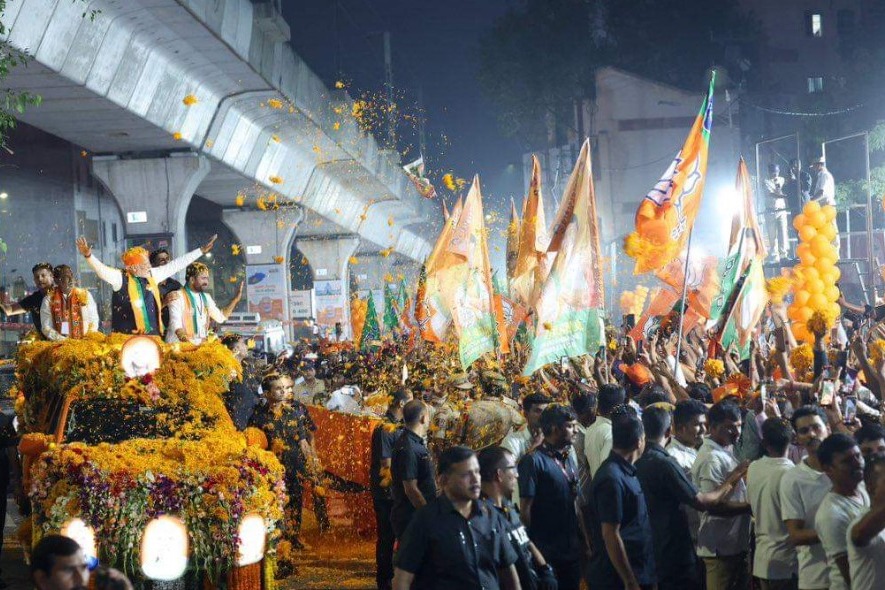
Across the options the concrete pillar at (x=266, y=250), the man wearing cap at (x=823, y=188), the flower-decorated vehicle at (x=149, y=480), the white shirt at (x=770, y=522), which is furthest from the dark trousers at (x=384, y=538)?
the concrete pillar at (x=266, y=250)

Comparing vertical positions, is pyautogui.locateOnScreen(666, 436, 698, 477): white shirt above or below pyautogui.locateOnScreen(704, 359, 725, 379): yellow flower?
below

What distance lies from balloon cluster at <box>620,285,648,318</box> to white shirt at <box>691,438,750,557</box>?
36918 millimetres

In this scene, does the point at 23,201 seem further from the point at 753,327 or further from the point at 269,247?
the point at 753,327

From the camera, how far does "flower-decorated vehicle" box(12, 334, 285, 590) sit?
786 cm

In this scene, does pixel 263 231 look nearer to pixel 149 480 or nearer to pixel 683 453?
pixel 149 480

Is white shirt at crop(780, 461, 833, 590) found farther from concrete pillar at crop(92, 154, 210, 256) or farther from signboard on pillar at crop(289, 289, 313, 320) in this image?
signboard on pillar at crop(289, 289, 313, 320)

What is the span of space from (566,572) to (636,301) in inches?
1552

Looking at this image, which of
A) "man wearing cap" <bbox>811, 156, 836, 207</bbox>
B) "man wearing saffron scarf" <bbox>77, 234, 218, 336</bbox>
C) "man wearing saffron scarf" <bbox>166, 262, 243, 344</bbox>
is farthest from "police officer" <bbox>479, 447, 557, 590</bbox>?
"man wearing cap" <bbox>811, 156, 836, 207</bbox>

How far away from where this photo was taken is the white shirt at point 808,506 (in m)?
6.32

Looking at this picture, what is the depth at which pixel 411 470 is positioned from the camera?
8664 millimetres

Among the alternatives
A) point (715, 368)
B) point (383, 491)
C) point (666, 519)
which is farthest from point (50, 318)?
point (666, 519)

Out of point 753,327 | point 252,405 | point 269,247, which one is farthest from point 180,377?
point 269,247

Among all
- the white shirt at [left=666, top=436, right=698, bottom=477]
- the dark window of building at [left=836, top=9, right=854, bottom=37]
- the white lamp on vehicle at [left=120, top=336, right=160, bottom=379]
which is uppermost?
the dark window of building at [left=836, top=9, right=854, bottom=37]

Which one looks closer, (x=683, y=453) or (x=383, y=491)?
(x=683, y=453)
